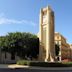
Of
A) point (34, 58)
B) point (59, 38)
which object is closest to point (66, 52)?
point (59, 38)

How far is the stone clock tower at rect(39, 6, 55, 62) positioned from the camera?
4250cm

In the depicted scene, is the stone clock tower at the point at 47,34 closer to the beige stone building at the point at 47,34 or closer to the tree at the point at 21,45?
the beige stone building at the point at 47,34

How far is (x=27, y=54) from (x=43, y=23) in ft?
37.5

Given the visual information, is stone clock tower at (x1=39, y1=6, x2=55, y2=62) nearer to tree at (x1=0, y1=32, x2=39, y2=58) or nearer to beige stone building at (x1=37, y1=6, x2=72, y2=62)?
beige stone building at (x1=37, y1=6, x2=72, y2=62)

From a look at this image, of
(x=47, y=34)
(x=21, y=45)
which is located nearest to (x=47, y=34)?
(x=47, y=34)

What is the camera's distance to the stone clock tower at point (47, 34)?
4250 cm

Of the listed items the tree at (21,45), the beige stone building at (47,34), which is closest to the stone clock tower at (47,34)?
the beige stone building at (47,34)

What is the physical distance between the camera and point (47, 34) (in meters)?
43.2

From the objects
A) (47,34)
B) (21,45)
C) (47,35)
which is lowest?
(21,45)

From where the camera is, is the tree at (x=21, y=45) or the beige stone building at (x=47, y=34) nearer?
the beige stone building at (x=47, y=34)

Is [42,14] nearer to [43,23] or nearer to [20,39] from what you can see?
[43,23]

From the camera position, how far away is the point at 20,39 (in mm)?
52531

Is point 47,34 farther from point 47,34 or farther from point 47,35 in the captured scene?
point 47,35

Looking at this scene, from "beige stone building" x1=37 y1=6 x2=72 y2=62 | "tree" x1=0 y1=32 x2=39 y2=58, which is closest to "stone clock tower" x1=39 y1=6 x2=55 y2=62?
"beige stone building" x1=37 y1=6 x2=72 y2=62
